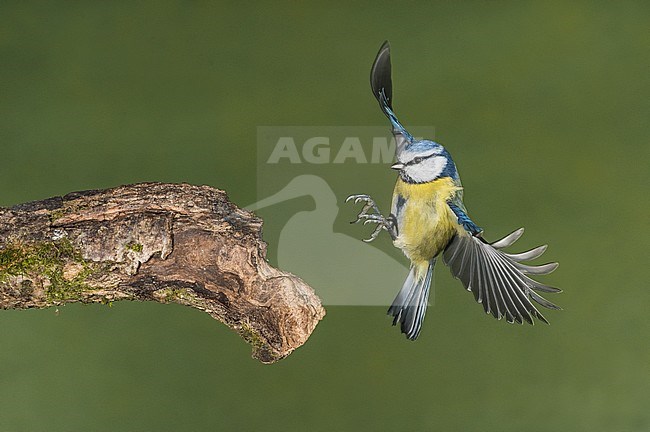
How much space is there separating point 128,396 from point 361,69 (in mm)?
1214

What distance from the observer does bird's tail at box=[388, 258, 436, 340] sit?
5.84 feet

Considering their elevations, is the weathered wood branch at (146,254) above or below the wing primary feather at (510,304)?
above

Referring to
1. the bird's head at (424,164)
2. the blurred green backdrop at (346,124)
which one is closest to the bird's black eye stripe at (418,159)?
the bird's head at (424,164)

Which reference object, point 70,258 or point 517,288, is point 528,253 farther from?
point 70,258

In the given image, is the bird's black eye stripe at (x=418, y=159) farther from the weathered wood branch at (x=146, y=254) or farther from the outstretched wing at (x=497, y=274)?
the weathered wood branch at (x=146, y=254)

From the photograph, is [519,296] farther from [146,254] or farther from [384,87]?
[146,254]

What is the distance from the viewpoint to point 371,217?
1.78 m

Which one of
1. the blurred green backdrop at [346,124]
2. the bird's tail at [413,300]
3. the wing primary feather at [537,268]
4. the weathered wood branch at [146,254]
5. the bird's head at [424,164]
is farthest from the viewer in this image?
the blurred green backdrop at [346,124]

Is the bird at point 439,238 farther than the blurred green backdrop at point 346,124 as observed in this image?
No

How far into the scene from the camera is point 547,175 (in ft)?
7.09

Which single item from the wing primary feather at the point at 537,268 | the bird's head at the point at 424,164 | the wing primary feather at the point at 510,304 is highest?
the bird's head at the point at 424,164

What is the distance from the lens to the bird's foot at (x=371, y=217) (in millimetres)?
1757

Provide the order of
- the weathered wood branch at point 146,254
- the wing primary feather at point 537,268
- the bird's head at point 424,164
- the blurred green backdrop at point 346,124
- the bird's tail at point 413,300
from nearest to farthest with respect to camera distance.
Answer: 1. the weathered wood branch at point 146,254
2. the wing primary feather at point 537,268
3. the bird's head at point 424,164
4. the bird's tail at point 413,300
5. the blurred green backdrop at point 346,124

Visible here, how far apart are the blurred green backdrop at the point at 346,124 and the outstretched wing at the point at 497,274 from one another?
14.9 inches
